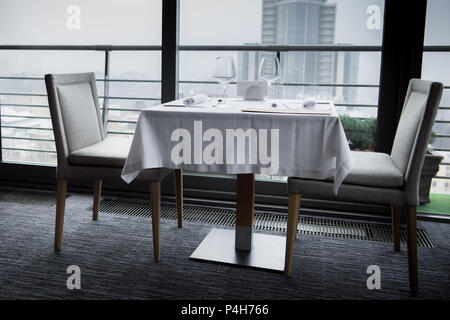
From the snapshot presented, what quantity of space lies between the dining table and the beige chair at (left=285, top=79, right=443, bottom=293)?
0.10 m

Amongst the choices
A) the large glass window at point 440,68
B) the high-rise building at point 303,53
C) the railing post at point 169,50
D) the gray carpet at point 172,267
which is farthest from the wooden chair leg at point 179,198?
the large glass window at point 440,68

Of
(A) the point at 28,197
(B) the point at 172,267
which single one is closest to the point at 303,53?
(B) the point at 172,267

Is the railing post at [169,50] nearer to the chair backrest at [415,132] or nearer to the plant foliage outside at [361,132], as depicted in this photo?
the plant foliage outside at [361,132]

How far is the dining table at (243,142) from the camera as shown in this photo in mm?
1867

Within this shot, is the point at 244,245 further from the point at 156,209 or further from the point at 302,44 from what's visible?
the point at 302,44

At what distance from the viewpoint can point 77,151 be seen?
2.33 meters

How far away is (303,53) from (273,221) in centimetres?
121

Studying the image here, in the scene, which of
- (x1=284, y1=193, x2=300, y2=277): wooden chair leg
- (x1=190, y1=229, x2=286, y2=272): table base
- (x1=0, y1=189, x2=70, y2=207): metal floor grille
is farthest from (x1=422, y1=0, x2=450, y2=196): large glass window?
(x1=0, y1=189, x2=70, y2=207): metal floor grille

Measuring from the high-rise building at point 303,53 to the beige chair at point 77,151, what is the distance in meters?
1.27

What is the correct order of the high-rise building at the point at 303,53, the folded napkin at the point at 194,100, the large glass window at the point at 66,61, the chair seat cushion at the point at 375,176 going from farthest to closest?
1. the large glass window at the point at 66,61
2. the high-rise building at the point at 303,53
3. the folded napkin at the point at 194,100
4. the chair seat cushion at the point at 375,176

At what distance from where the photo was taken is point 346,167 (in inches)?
72.9

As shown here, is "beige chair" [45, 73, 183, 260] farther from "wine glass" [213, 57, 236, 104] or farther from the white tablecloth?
"wine glass" [213, 57, 236, 104]

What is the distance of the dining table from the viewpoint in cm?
187
